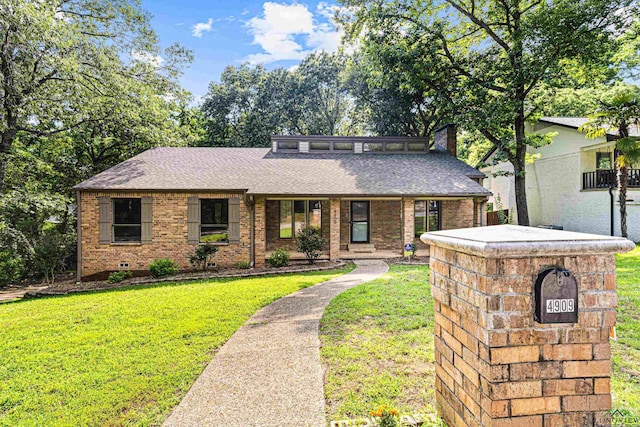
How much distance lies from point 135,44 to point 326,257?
12.1 m

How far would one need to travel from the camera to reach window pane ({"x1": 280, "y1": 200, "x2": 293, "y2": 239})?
13689mm

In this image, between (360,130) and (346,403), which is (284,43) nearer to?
(360,130)

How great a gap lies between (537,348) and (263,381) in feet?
9.08

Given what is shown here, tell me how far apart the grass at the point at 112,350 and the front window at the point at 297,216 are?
5.54 meters

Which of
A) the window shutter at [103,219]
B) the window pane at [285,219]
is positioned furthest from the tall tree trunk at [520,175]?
the window shutter at [103,219]

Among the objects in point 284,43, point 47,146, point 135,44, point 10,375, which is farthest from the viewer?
point 284,43

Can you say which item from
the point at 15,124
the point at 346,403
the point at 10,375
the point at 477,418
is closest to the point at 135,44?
the point at 15,124

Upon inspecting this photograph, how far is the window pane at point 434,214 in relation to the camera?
14086 mm

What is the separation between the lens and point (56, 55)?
35.5 feet

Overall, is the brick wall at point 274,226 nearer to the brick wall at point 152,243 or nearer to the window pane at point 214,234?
the window pane at point 214,234

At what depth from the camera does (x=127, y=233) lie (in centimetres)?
1127

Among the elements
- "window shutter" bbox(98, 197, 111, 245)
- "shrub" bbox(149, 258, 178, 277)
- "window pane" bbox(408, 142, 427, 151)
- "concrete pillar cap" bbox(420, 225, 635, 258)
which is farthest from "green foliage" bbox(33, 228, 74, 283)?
"window pane" bbox(408, 142, 427, 151)

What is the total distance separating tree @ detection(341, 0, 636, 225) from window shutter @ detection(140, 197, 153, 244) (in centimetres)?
1239

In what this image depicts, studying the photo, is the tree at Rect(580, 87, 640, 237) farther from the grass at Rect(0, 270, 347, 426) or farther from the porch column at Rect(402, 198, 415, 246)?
the grass at Rect(0, 270, 347, 426)
